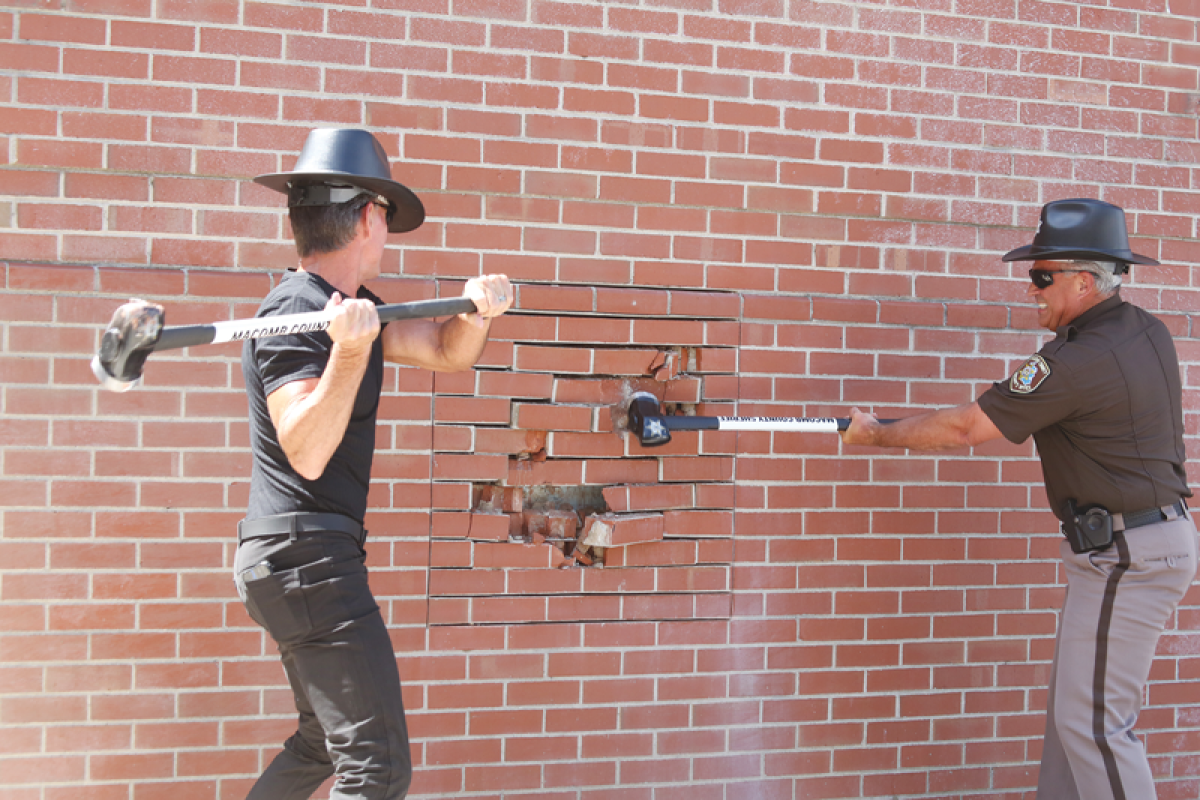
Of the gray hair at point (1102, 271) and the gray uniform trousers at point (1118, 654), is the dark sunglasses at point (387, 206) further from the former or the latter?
the gray uniform trousers at point (1118, 654)

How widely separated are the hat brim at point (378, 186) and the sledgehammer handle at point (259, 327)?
366 mm

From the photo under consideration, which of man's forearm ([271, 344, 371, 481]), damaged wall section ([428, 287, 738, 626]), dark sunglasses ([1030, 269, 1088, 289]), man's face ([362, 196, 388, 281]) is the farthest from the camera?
damaged wall section ([428, 287, 738, 626])

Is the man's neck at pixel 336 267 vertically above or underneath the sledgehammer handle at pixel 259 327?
above

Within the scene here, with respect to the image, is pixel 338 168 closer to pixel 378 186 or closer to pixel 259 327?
pixel 378 186

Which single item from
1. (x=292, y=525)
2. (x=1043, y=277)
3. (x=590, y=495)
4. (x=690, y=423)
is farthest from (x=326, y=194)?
(x=1043, y=277)

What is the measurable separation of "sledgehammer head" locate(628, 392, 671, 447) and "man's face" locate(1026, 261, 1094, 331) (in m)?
1.45

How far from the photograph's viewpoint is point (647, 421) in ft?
10.6

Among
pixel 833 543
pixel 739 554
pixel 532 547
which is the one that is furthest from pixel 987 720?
pixel 532 547

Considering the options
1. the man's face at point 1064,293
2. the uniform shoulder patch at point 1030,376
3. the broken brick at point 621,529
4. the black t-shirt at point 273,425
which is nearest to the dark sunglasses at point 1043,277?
the man's face at point 1064,293

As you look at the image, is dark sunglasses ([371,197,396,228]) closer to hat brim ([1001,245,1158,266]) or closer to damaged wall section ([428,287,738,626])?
damaged wall section ([428,287,738,626])

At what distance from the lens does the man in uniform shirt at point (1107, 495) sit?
294 centimetres

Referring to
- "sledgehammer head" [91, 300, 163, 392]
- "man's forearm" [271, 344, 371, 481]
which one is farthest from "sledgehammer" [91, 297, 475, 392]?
"man's forearm" [271, 344, 371, 481]

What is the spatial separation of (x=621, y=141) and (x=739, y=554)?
5.49 ft

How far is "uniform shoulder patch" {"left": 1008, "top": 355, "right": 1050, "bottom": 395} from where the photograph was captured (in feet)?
9.70
